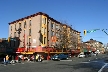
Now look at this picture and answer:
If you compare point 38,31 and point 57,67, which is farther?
point 38,31

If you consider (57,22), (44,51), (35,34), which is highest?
(57,22)

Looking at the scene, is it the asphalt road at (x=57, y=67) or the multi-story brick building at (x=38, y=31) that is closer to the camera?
the asphalt road at (x=57, y=67)

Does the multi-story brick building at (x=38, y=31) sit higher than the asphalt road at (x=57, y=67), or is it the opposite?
the multi-story brick building at (x=38, y=31)

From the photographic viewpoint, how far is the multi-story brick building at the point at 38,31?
60.2m

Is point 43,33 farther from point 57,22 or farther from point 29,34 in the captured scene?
point 57,22

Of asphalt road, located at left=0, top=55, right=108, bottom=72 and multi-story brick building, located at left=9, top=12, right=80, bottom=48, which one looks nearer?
asphalt road, located at left=0, top=55, right=108, bottom=72

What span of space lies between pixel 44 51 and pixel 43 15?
35.6 feet

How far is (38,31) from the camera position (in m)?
59.8

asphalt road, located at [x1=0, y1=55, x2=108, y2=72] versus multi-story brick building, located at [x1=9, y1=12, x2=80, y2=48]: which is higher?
multi-story brick building, located at [x1=9, y1=12, x2=80, y2=48]

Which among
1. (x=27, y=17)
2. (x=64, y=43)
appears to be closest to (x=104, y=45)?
(x=64, y=43)

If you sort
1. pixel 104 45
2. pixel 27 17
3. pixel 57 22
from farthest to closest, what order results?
pixel 104 45 → pixel 57 22 → pixel 27 17

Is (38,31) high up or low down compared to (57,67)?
up

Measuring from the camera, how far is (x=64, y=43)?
71.9 metres

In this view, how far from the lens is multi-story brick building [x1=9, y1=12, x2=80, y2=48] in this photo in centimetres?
6025
